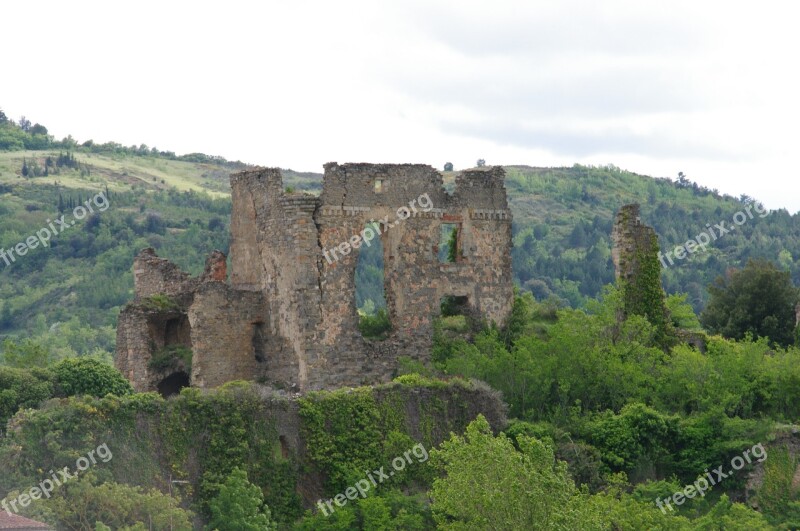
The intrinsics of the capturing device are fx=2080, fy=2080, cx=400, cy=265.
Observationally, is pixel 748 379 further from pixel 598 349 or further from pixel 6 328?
pixel 6 328

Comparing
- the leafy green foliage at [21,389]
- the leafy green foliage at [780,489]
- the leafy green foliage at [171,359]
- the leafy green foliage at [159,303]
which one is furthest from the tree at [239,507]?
the leafy green foliage at [780,489]

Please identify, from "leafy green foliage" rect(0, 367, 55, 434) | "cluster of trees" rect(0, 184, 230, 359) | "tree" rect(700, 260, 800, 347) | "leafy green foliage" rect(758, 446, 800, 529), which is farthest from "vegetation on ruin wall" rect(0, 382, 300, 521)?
"cluster of trees" rect(0, 184, 230, 359)

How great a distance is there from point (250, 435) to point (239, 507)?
278cm

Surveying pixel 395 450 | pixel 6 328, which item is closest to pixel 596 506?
pixel 395 450

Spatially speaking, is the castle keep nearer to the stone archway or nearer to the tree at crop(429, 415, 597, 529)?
the stone archway

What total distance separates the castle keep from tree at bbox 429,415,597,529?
786cm

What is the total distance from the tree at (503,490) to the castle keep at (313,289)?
7862mm

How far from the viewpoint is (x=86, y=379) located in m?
45.2

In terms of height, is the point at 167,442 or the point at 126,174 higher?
the point at 126,174

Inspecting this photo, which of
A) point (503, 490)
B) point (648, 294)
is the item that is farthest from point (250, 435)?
point (648, 294)

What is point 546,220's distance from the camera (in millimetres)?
136000

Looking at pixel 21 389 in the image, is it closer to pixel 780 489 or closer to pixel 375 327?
pixel 375 327

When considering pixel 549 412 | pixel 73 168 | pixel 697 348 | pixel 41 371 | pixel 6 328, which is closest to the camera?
pixel 41 371

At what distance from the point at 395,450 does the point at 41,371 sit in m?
→ 7.84
